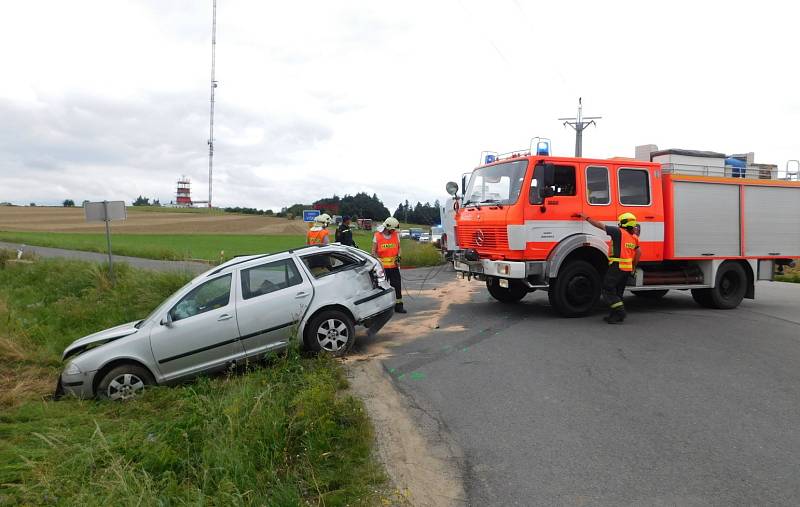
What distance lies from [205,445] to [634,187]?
8.01 meters

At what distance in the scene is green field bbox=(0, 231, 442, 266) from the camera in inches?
895

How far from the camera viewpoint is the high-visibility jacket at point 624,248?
860 centimetres

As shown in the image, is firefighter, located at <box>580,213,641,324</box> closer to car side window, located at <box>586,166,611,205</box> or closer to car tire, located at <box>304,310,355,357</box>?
car side window, located at <box>586,166,611,205</box>

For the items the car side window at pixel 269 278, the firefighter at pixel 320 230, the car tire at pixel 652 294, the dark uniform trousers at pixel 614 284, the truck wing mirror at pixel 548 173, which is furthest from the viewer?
the car tire at pixel 652 294

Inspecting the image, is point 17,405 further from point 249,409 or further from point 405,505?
point 405,505

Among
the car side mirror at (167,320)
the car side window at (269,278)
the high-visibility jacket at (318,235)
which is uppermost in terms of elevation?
the high-visibility jacket at (318,235)

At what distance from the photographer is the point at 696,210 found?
9.87 m

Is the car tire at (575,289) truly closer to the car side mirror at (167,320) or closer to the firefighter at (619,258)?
the firefighter at (619,258)

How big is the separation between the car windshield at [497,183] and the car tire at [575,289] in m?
1.53

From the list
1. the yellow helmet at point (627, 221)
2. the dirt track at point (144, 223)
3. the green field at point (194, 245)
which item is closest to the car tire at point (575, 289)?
the yellow helmet at point (627, 221)

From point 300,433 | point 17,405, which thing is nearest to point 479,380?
point 300,433

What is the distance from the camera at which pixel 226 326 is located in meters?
6.71

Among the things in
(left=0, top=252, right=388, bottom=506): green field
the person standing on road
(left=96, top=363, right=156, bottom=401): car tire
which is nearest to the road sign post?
the person standing on road

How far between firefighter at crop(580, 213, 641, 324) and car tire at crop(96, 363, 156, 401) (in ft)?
22.4
